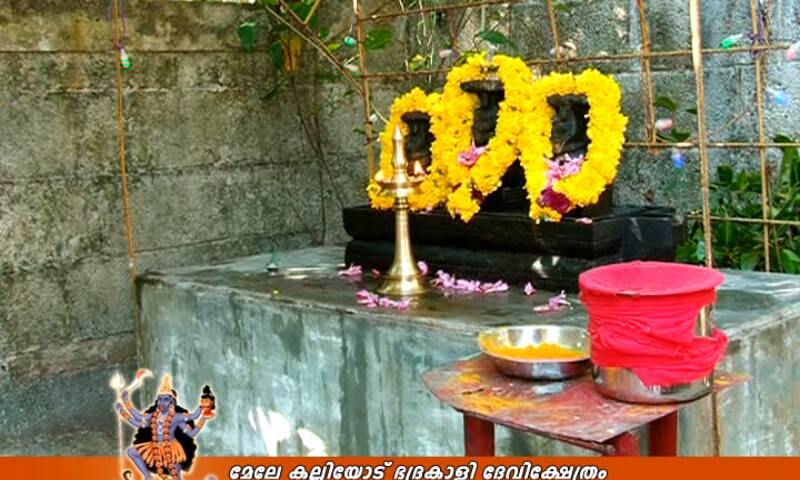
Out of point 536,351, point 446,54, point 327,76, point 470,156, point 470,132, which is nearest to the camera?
point 536,351

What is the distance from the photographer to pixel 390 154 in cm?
527

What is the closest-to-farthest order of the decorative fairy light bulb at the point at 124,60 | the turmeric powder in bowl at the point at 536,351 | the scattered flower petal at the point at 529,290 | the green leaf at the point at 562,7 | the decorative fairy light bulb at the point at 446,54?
1. the turmeric powder in bowl at the point at 536,351
2. the scattered flower petal at the point at 529,290
3. the decorative fairy light bulb at the point at 124,60
4. the decorative fairy light bulb at the point at 446,54
5. the green leaf at the point at 562,7

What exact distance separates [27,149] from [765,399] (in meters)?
3.61

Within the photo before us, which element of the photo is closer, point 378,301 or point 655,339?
point 655,339

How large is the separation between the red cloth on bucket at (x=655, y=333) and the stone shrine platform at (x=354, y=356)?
0.80 m

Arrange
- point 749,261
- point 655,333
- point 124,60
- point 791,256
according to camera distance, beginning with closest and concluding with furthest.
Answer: point 655,333 < point 791,256 < point 749,261 < point 124,60

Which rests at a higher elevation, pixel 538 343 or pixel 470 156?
pixel 470 156

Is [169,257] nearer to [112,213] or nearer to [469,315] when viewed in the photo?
[112,213]

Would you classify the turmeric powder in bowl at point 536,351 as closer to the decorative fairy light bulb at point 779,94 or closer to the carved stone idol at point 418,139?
the carved stone idol at point 418,139

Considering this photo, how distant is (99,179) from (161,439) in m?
2.61

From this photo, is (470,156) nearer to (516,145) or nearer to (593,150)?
(516,145)

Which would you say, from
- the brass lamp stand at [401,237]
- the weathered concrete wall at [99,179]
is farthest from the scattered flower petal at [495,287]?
the weathered concrete wall at [99,179]

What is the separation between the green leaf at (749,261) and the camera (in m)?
5.23

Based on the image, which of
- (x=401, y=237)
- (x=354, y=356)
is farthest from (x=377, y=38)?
(x=354, y=356)
